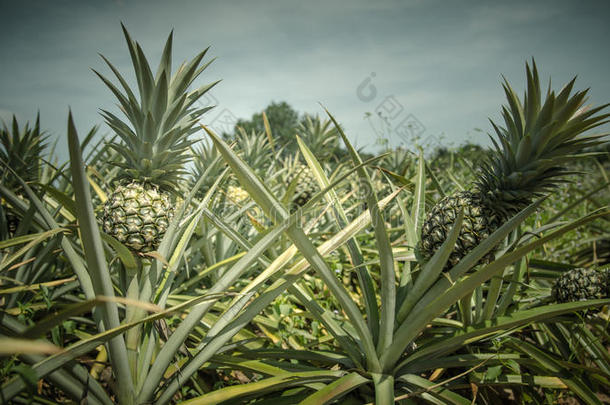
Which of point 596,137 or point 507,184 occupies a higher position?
point 596,137

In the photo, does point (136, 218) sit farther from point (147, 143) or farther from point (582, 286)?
point (582, 286)

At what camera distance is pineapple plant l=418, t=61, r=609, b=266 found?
1.03 m

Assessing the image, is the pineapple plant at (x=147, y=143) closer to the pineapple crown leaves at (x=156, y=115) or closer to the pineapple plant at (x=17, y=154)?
the pineapple crown leaves at (x=156, y=115)

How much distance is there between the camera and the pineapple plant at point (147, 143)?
1.12 meters

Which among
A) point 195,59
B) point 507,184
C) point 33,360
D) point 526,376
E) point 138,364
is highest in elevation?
point 195,59

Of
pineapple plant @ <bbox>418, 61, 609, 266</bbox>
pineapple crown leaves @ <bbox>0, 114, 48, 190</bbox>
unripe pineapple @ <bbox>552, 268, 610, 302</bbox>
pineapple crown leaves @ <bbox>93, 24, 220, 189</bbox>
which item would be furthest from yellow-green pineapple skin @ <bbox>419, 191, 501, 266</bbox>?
pineapple crown leaves @ <bbox>0, 114, 48, 190</bbox>

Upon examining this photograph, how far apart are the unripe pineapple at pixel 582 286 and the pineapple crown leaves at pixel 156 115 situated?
1983 mm

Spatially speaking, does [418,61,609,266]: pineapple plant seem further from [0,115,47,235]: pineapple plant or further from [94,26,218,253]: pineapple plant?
[0,115,47,235]: pineapple plant

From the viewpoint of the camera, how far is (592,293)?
52.2 inches

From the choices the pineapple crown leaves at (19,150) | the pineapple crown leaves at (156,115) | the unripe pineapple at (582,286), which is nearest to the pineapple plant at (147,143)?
the pineapple crown leaves at (156,115)

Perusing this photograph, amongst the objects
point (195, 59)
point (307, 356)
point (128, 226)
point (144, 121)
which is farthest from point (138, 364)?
point (195, 59)

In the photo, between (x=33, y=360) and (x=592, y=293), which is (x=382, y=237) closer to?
(x=33, y=360)

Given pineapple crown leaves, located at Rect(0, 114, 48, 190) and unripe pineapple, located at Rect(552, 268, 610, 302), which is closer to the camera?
unripe pineapple, located at Rect(552, 268, 610, 302)

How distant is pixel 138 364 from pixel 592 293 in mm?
2075
